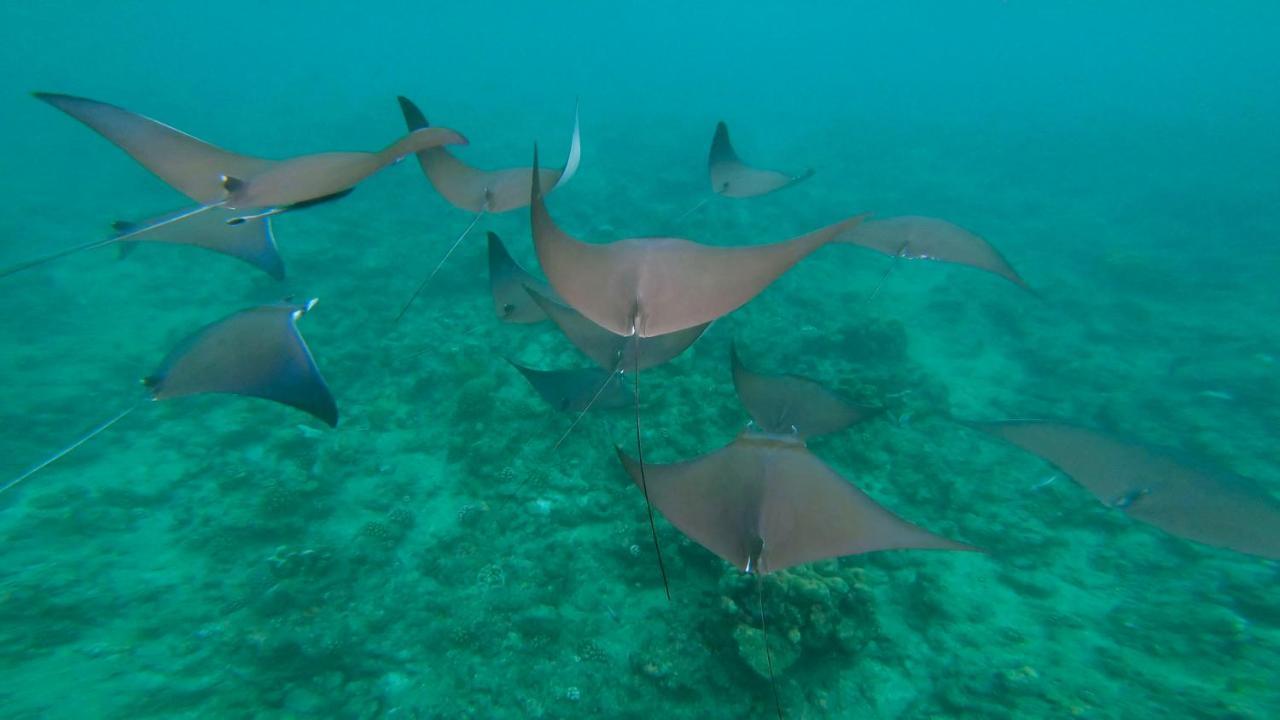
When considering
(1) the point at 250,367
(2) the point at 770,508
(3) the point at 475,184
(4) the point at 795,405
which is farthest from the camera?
(3) the point at 475,184

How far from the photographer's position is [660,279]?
309 cm

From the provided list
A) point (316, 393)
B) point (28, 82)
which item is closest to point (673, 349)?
point (316, 393)

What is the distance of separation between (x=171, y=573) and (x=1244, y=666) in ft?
28.5

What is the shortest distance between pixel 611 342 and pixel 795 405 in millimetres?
1781

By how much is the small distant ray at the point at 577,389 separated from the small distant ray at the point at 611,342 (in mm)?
328

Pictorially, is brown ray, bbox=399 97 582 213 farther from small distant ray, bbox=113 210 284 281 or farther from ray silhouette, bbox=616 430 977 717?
ray silhouette, bbox=616 430 977 717

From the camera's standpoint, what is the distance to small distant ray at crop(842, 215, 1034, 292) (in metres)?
5.35

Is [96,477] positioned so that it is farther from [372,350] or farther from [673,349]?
[673,349]

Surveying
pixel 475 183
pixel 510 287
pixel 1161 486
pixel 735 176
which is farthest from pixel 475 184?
pixel 1161 486

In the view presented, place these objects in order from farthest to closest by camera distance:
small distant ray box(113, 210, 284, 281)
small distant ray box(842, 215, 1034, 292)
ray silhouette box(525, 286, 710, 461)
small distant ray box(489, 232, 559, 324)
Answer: small distant ray box(489, 232, 559, 324), small distant ray box(842, 215, 1034, 292), small distant ray box(113, 210, 284, 281), ray silhouette box(525, 286, 710, 461)

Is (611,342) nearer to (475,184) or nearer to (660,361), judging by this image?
(660,361)

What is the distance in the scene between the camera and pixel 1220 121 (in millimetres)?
28156

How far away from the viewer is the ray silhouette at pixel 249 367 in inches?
138

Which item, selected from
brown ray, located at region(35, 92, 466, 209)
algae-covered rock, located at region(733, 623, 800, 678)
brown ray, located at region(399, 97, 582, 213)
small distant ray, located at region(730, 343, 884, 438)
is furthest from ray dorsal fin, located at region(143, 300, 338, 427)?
small distant ray, located at region(730, 343, 884, 438)
